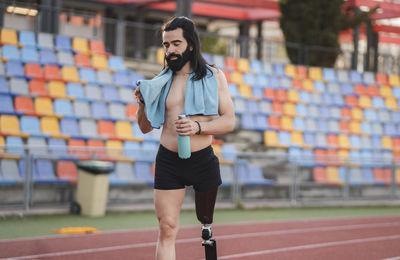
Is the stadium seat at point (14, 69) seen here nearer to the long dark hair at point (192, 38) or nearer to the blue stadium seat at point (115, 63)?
the blue stadium seat at point (115, 63)

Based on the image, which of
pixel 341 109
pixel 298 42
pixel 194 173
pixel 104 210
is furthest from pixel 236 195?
pixel 298 42

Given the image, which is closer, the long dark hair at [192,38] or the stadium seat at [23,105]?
the long dark hair at [192,38]

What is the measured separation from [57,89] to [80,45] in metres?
2.29

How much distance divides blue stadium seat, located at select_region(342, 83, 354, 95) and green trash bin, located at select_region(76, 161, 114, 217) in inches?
458

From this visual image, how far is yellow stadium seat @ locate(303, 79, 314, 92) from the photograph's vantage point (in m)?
20.6

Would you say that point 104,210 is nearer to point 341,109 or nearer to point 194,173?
point 194,173

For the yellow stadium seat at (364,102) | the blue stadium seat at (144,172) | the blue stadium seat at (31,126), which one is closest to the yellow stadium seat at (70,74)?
the blue stadium seat at (31,126)

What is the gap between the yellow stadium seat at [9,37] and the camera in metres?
15.6

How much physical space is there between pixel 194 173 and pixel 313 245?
4.88 meters

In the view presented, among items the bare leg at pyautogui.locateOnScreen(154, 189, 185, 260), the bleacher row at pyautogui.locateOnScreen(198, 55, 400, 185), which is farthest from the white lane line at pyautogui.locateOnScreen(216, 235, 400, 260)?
the bleacher row at pyautogui.locateOnScreen(198, 55, 400, 185)

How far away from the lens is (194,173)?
15.4 feet

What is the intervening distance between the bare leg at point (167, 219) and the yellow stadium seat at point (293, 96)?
15271 mm

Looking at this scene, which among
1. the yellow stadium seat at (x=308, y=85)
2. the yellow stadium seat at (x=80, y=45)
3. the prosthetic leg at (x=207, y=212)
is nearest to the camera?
the prosthetic leg at (x=207, y=212)

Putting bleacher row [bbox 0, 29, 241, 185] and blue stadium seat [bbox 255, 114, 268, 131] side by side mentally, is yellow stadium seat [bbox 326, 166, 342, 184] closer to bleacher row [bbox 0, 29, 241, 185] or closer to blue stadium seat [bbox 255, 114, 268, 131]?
blue stadium seat [bbox 255, 114, 268, 131]
